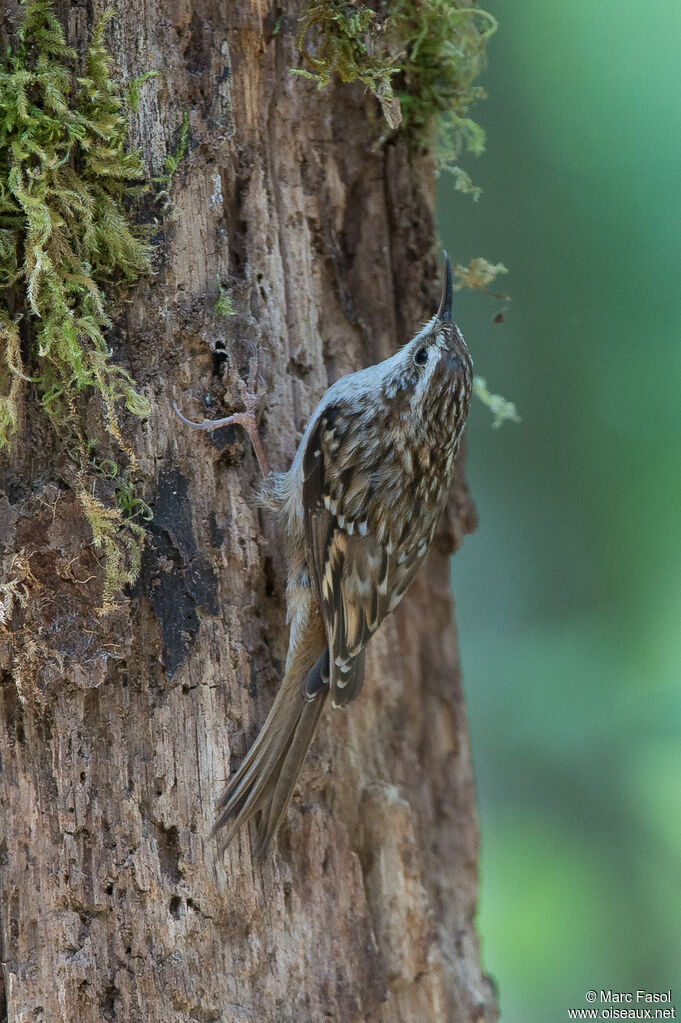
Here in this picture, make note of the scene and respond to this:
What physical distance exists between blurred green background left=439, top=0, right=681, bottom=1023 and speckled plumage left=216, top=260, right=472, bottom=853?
146 centimetres

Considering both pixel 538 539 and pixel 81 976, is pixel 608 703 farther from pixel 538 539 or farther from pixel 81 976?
pixel 81 976

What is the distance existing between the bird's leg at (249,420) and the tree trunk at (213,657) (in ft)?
0.08

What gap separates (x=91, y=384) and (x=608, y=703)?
2.54m

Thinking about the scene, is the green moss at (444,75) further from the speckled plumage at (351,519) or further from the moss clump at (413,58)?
the speckled plumage at (351,519)

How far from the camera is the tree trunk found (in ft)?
6.59

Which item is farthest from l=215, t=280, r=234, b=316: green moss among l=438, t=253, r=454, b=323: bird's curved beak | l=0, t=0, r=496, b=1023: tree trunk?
l=438, t=253, r=454, b=323: bird's curved beak

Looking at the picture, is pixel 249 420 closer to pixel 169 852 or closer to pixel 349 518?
pixel 349 518

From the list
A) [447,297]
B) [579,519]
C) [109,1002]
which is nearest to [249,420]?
[447,297]

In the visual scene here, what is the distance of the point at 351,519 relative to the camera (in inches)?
98.7

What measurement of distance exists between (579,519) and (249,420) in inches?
88.1

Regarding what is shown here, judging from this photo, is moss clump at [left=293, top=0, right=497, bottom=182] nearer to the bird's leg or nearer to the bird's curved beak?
the bird's curved beak

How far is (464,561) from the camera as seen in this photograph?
4445 millimetres

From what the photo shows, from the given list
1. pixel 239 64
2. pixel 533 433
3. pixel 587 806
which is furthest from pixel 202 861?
pixel 533 433

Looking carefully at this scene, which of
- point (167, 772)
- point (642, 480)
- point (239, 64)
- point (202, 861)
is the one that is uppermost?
point (239, 64)
